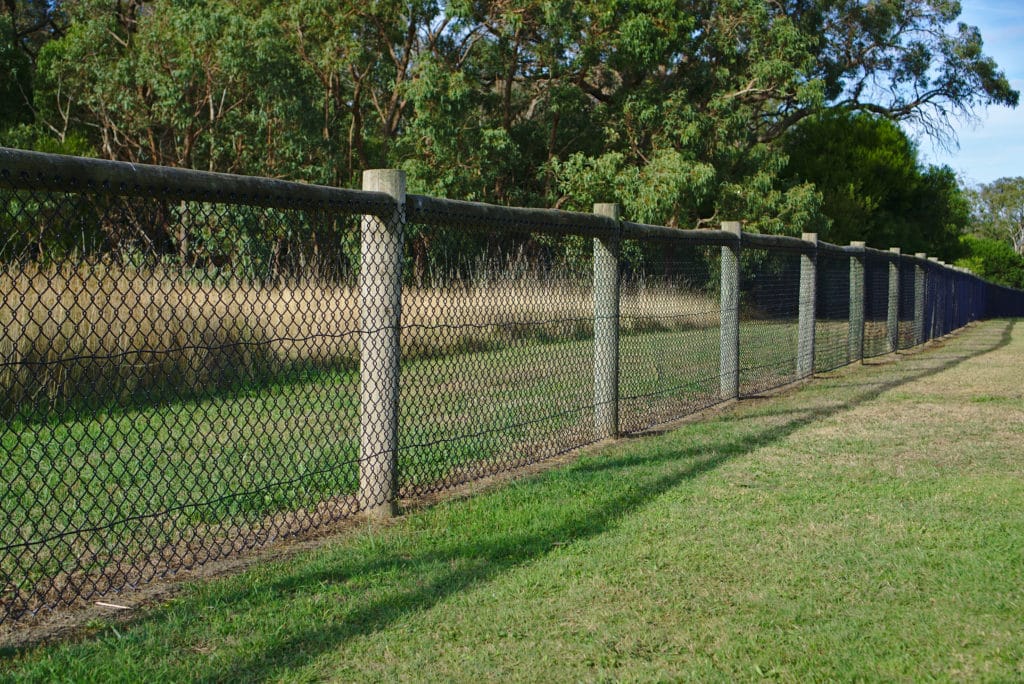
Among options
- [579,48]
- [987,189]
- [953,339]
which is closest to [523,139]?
[579,48]

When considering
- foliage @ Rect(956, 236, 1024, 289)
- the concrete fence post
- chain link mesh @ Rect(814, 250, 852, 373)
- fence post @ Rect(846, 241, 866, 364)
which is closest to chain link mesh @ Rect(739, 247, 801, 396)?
chain link mesh @ Rect(814, 250, 852, 373)

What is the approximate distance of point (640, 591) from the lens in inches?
149

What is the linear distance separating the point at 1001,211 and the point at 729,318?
284 feet

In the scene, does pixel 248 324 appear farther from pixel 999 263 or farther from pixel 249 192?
pixel 999 263

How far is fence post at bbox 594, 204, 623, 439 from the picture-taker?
6789mm

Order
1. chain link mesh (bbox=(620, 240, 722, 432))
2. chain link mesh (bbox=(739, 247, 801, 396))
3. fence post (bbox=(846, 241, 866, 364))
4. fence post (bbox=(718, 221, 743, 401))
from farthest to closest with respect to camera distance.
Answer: fence post (bbox=(846, 241, 866, 364)) < chain link mesh (bbox=(739, 247, 801, 396)) < fence post (bbox=(718, 221, 743, 401)) < chain link mesh (bbox=(620, 240, 722, 432))

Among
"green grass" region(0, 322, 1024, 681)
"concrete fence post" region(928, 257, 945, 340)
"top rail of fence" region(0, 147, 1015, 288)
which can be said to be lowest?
"green grass" region(0, 322, 1024, 681)

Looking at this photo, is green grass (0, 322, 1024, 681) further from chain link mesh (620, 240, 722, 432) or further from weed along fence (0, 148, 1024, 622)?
chain link mesh (620, 240, 722, 432)

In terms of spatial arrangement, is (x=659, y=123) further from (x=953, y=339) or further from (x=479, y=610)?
(x=479, y=610)

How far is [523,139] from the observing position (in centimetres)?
2375

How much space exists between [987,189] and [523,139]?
73865 mm

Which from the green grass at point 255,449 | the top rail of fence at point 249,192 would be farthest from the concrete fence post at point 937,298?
the top rail of fence at point 249,192

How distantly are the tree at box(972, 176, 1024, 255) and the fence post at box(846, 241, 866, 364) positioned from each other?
79547 millimetres

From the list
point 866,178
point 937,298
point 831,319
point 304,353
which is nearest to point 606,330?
point 304,353
